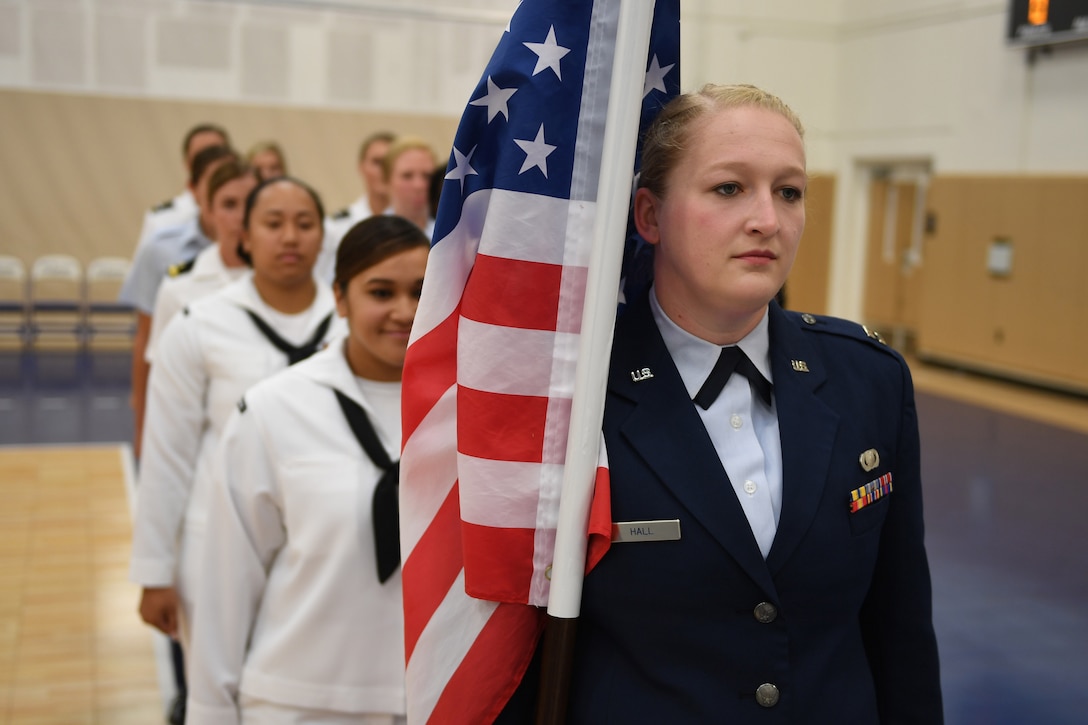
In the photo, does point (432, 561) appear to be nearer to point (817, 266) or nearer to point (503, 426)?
point (503, 426)

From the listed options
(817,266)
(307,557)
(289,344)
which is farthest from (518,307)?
(817,266)

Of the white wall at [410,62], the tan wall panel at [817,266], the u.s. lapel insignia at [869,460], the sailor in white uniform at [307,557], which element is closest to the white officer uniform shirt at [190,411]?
the sailor in white uniform at [307,557]

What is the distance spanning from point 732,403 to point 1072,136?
39.0ft

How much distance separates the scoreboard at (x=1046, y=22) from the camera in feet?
36.6

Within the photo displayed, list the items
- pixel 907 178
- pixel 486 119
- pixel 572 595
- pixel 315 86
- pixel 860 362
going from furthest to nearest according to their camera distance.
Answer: pixel 907 178
pixel 315 86
pixel 860 362
pixel 486 119
pixel 572 595

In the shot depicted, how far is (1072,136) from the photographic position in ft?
38.2

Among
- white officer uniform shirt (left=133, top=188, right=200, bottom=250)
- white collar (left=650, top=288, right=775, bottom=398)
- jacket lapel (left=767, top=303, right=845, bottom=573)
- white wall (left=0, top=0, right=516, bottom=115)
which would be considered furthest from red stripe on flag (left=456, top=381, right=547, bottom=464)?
white wall (left=0, top=0, right=516, bottom=115)

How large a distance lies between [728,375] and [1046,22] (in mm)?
12083

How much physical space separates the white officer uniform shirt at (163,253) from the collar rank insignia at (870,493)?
4.62 m

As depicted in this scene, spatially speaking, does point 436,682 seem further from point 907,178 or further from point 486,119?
point 907,178

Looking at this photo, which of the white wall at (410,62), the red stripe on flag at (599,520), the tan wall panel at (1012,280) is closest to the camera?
the red stripe on flag at (599,520)

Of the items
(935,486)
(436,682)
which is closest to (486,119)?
(436,682)

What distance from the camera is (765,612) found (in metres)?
1.49

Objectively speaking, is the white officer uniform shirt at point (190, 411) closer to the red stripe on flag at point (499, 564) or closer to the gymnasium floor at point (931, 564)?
the gymnasium floor at point (931, 564)
